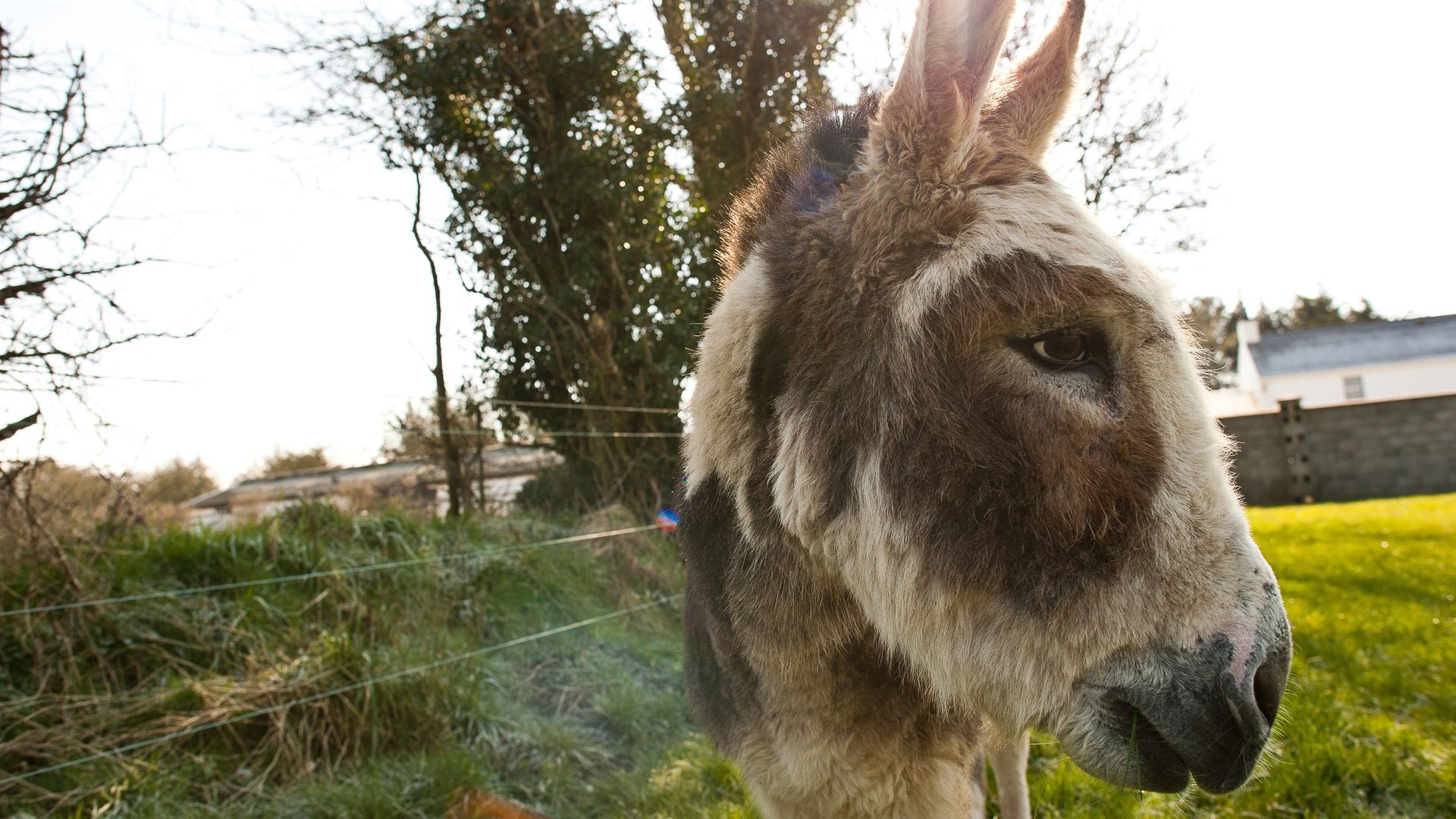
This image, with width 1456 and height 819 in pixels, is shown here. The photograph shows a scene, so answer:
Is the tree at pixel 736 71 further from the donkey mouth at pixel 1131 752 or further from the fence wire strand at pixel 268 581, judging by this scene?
the donkey mouth at pixel 1131 752

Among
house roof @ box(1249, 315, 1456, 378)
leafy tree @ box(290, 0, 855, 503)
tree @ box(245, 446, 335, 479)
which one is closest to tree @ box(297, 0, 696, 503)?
leafy tree @ box(290, 0, 855, 503)

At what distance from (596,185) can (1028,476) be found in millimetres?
7706

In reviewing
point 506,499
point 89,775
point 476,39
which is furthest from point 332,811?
point 476,39

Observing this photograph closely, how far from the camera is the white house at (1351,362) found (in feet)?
119

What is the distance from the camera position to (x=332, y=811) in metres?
3.17

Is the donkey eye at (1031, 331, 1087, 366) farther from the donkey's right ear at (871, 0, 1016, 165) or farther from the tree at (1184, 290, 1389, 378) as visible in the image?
the tree at (1184, 290, 1389, 378)

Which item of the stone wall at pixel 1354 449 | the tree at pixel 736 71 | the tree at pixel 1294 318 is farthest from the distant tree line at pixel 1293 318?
the tree at pixel 736 71

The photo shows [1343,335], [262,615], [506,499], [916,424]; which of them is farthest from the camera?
[1343,335]

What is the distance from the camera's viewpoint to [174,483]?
4.81 m

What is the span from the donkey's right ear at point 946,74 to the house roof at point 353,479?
5.46 m

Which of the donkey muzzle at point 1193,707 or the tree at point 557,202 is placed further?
the tree at point 557,202

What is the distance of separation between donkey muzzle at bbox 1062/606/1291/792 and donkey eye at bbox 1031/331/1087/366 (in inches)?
20.1

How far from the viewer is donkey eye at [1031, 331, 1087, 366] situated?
1.39m

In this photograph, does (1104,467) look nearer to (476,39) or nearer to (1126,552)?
(1126,552)
